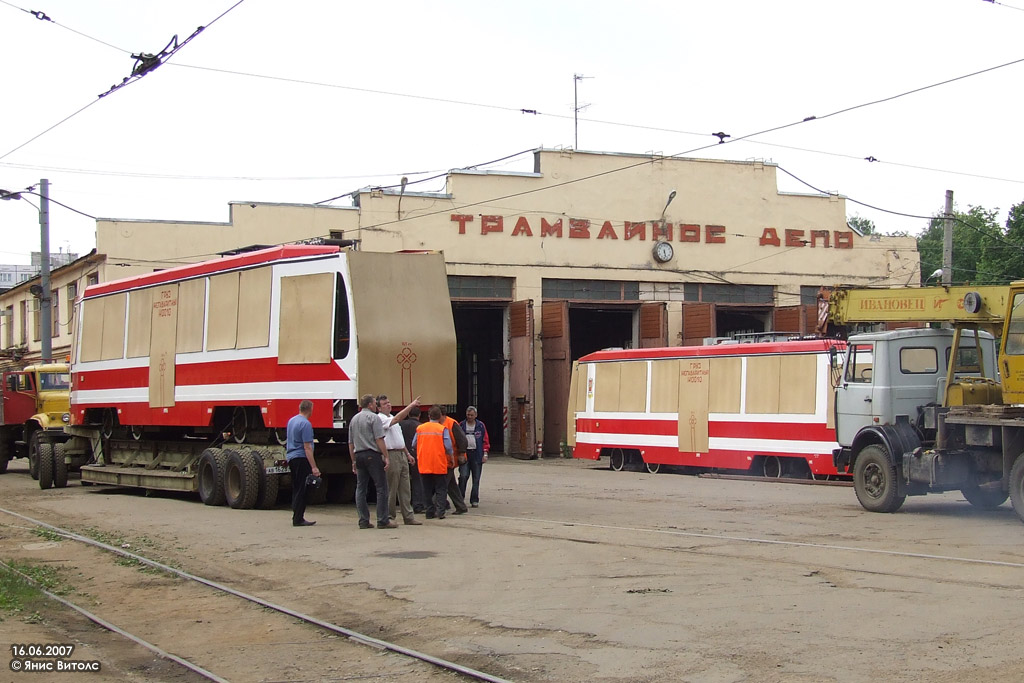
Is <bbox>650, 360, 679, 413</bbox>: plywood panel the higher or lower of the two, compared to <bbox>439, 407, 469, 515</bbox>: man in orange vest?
higher

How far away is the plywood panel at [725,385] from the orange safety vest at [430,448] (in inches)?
517

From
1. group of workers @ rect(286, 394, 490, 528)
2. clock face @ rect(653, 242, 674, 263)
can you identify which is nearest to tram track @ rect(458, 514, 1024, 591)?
group of workers @ rect(286, 394, 490, 528)

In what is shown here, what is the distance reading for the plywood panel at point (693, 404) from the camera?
28.9 metres

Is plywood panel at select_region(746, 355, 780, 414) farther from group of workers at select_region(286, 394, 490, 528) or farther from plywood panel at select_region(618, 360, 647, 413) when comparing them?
group of workers at select_region(286, 394, 490, 528)

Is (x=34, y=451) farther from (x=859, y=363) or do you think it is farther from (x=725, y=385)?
(x=859, y=363)

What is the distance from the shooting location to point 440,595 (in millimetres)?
10586

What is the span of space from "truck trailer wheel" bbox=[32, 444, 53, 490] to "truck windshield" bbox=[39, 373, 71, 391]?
5.29 metres

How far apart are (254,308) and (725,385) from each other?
44.7ft

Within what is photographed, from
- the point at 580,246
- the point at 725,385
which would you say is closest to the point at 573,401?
the point at 725,385

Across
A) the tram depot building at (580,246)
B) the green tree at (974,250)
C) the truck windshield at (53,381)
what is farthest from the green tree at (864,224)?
the truck windshield at (53,381)

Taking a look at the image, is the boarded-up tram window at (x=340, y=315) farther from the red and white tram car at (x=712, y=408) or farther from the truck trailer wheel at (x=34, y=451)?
the truck trailer wheel at (x=34, y=451)

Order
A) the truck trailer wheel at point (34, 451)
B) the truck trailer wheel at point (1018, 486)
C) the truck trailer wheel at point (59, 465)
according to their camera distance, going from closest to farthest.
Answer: the truck trailer wheel at point (1018, 486), the truck trailer wheel at point (59, 465), the truck trailer wheel at point (34, 451)

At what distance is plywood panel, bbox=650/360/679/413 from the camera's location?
29817mm

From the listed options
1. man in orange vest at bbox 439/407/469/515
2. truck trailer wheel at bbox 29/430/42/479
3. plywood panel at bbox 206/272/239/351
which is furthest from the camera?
truck trailer wheel at bbox 29/430/42/479
